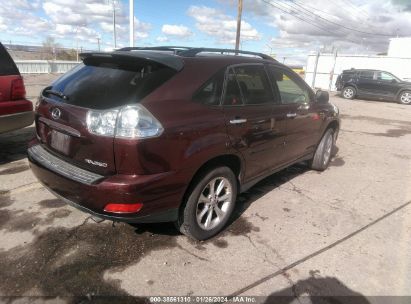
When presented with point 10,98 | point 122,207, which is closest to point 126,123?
point 122,207

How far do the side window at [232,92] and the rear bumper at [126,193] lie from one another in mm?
958

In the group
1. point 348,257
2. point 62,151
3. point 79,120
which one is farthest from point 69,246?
point 348,257

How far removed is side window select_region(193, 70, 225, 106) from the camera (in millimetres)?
3062

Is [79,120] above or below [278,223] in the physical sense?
above

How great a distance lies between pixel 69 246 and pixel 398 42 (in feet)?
173

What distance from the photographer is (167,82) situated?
9.35 feet

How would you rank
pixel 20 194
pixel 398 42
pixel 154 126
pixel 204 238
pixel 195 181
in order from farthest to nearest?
pixel 398 42 → pixel 20 194 → pixel 204 238 → pixel 195 181 → pixel 154 126

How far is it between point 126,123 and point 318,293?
1987 millimetres

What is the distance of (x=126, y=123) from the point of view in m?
2.58

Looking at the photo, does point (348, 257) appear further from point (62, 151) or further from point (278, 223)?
point (62, 151)

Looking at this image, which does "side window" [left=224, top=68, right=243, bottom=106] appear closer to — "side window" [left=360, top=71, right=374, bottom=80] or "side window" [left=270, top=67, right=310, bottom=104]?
"side window" [left=270, top=67, right=310, bottom=104]

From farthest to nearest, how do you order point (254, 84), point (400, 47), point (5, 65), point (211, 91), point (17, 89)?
A: point (400, 47) → point (17, 89) → point (5, 65) → point (254, 84) → point (211, 91)

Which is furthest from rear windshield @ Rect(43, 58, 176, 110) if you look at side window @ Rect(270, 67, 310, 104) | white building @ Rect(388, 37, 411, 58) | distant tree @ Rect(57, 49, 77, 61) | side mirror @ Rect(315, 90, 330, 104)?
white building @ Rect(388, 37, 411, 58)

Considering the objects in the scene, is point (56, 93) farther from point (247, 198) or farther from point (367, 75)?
point (367, 75)
